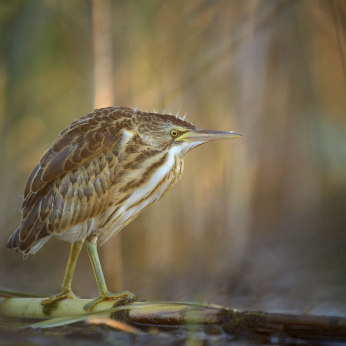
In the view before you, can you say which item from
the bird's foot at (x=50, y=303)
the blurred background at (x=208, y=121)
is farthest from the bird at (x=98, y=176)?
the blurred background at (x=208, y=121)

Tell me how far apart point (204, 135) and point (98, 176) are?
37 centimetres

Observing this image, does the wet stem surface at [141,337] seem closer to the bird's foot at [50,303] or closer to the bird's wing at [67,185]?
the bird's foot at [50,303]

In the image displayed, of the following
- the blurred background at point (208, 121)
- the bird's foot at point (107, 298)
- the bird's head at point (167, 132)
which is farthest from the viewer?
the blurred background at point (208, 121)

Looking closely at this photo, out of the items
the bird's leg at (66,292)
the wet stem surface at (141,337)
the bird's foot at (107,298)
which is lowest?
the wet stem surface at (141,337)

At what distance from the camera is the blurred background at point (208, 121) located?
5.93 feet

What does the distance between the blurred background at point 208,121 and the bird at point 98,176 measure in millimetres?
541

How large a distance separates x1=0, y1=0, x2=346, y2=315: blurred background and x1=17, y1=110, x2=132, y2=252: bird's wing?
0.60m

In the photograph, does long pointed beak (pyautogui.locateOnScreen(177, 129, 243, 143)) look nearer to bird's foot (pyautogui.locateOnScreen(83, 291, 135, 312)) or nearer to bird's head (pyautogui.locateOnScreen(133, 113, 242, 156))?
bird's head (pyautogui.locateOnScreen(133, 113, 242, 156))

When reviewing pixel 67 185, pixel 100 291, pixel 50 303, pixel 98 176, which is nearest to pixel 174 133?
pixel 98 176

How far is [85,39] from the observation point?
221 centimetres

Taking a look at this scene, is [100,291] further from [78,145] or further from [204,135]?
[204,135]

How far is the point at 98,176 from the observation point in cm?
140

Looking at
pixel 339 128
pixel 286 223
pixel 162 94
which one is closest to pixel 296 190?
pixel 286 223

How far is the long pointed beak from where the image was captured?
4.54 feet
